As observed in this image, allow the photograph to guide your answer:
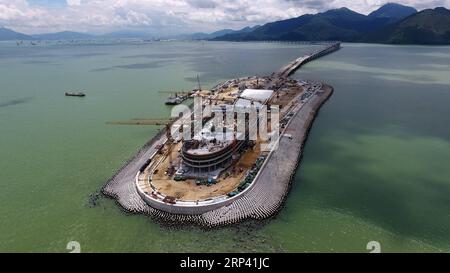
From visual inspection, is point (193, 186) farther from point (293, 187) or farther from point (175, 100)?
point (175, 100)

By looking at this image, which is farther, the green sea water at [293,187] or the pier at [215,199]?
the pier at [215,199]

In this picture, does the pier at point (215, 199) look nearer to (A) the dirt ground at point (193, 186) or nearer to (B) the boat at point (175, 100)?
(A) the dirt ground at point (193, 186)

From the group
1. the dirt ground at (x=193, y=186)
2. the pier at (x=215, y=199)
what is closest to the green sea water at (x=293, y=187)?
the pier at (x=215, y=199)

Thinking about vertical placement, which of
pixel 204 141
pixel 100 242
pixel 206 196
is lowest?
pixel 100 242

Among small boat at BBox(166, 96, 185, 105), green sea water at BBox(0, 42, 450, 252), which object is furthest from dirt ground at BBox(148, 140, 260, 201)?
small boat at BBox(166, 96, 185, 105)

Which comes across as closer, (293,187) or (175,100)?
(293,187)

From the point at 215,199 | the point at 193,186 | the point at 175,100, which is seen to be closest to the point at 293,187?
the point at 215,199

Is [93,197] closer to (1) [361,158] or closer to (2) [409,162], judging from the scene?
(1) [361,158]

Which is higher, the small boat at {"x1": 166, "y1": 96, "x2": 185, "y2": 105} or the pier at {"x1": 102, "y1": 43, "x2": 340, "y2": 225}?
the small boat at {"x1": 166, "y1": 96, "x2": 185, "y2": 105}

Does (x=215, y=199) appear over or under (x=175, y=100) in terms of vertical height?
under

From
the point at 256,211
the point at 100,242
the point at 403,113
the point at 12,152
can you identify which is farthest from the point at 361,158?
the point at 12,152

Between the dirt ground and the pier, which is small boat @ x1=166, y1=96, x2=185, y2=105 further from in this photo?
the dirt ground
